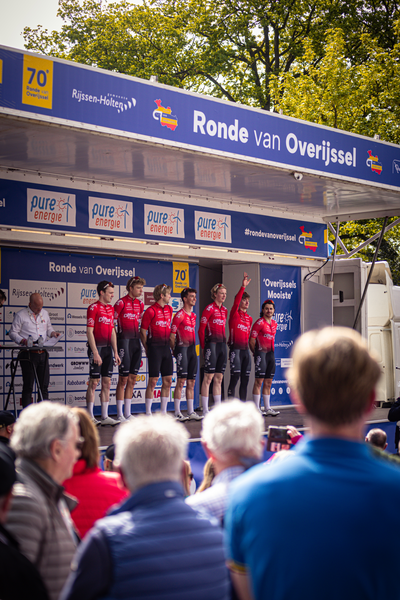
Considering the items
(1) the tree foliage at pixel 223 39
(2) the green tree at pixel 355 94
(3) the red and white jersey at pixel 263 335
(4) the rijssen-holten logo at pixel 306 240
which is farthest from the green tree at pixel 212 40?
(3) the red and white jersey at pixel 263 335

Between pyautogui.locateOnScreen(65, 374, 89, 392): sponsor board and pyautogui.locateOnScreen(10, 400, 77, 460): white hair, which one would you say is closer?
pyautogui.locateOnScreen(10, 400, 77, 460): white hair

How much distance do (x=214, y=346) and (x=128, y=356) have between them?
1418 mm

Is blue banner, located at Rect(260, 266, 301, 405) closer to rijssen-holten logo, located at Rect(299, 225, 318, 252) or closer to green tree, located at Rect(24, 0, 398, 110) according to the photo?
rijssen-holten logo, located at Rect(299, 225, 318, 252)

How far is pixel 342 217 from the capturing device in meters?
10.3

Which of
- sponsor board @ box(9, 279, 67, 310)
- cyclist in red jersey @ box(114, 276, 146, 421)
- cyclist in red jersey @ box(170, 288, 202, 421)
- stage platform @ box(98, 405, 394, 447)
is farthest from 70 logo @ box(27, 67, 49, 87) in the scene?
cyclist in red jersey @ box(170, 288, 202, 421)

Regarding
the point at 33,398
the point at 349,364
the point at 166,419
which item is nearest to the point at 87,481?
the point at 166,419

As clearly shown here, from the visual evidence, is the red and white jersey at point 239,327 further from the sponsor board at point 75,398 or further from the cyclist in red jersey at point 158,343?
the sponsor board at point 75,398

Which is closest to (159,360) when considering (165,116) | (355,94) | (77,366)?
(77,366)

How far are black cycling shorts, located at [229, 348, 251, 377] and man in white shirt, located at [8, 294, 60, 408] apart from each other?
3.00m

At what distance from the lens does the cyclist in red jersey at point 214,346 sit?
8.95 m

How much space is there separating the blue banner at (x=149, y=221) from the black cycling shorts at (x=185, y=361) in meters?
1.55

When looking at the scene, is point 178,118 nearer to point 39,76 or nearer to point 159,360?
point 39,76

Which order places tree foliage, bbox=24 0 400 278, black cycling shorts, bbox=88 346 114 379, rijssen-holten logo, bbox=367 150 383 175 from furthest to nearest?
1. tree foliage, bbox=24 0 400 278
2. black cycling shorts, bbox=88 346 114 379
3. rijssen-holten logo, bbox=367 150 383 175

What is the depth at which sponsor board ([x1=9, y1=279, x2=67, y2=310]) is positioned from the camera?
8211 mm
